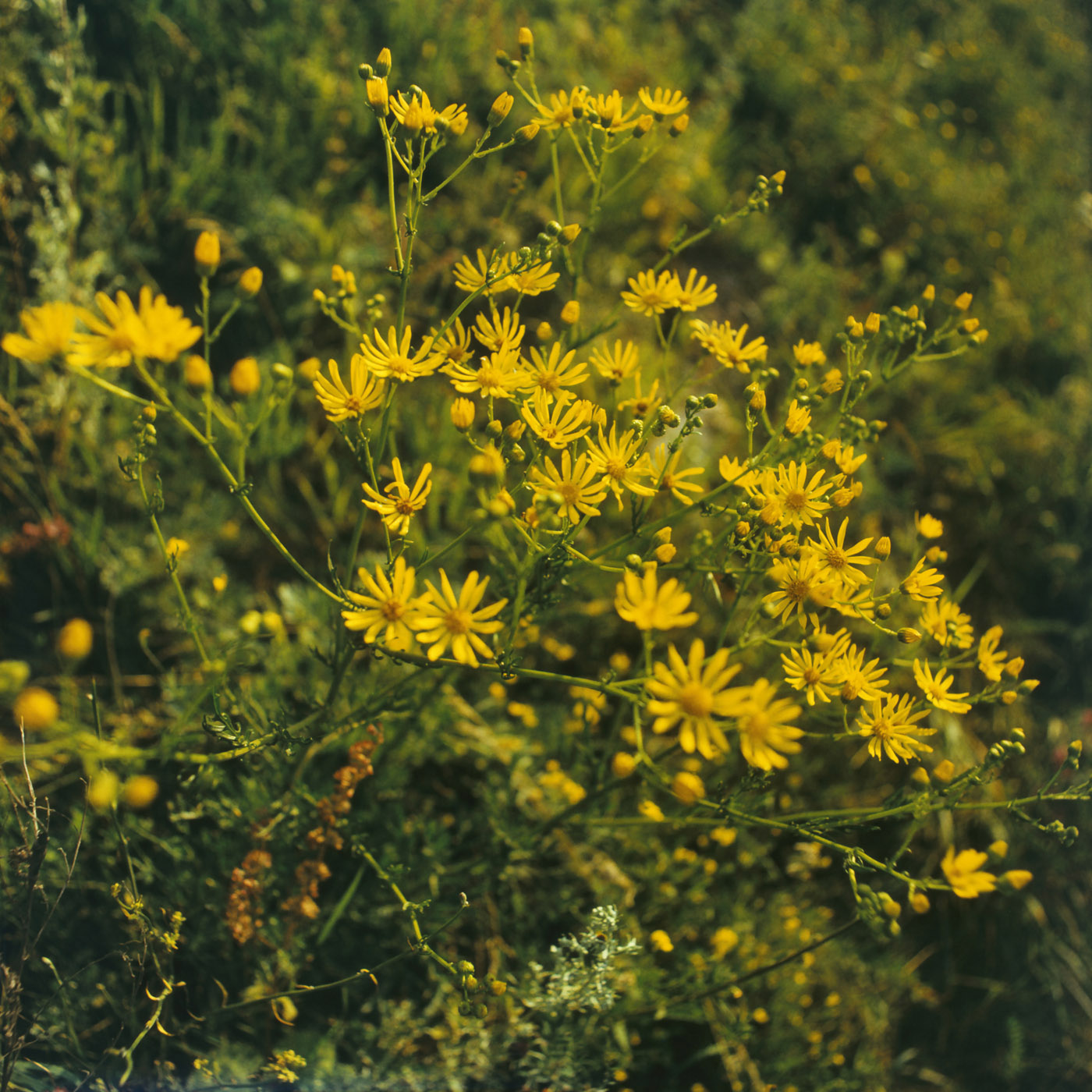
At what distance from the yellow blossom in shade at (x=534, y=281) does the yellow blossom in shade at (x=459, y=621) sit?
922mm

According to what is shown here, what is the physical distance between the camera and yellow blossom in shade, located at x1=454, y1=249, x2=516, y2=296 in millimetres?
1920

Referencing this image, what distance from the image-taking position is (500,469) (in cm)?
176

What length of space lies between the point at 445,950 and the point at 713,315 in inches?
140

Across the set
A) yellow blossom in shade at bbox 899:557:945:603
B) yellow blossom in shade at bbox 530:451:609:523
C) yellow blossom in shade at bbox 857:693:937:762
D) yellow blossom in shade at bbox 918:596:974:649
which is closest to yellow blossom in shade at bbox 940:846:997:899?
yellow blossom in shade at bbox 857:693:937:762

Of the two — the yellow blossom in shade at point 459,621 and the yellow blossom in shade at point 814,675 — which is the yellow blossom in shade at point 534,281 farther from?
the yellow blossom in shade at point 814,675

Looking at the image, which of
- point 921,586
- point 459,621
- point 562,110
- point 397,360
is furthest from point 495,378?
point 921,586

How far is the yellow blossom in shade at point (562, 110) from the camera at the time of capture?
2170 mm

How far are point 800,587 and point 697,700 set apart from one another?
1.88ft

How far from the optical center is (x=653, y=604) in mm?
1662

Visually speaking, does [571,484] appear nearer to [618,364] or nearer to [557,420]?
[557,420]

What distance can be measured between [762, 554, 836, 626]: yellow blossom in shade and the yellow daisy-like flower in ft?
3.07

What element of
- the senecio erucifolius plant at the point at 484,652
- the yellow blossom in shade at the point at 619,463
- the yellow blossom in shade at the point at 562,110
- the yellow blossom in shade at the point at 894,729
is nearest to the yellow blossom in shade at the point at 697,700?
the senecio erucifolius plant at the point at 484,652

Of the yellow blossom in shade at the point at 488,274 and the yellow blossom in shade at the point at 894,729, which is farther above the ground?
the yellow blossom in shade at the point at 488,274

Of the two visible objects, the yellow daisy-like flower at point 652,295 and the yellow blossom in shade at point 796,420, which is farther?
the yellow daisy-like flower at point 652,295
